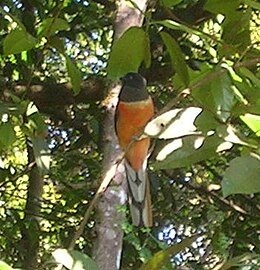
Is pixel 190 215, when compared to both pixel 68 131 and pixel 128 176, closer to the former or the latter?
pixel 68 131

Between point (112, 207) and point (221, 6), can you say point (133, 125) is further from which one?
point (221, 6)

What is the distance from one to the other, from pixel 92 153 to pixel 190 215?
358 mm

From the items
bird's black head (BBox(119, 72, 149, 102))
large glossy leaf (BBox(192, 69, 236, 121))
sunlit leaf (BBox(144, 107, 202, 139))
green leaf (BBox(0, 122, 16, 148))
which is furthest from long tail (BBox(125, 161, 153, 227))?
sunlit leaf (BBox(144, 107, 202, 139))

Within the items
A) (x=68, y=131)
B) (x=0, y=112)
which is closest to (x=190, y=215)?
(x=68, y=131)

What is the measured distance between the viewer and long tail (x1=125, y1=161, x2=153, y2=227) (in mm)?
1631

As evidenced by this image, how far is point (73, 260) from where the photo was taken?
752 millimetres

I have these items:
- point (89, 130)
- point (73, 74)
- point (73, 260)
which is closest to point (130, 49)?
A: point (73, 74)

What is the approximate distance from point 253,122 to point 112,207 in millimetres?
601

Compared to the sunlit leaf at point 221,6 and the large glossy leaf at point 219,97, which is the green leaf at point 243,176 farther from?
the sunlit leaf at point 221,6

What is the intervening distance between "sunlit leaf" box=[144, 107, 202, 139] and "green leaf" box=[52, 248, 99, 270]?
14 cm

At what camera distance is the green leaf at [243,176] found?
71 cm

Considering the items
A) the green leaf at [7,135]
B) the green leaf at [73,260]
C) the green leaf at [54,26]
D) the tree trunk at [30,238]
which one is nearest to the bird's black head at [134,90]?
the green leaf at [7,135]

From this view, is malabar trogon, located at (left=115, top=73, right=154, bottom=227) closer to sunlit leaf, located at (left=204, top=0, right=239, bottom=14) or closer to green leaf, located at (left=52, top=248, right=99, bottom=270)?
sunlit leaf, located at (left=204, top=0, right=239, bottom=14)

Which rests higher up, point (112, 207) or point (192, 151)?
point (112, 207)
